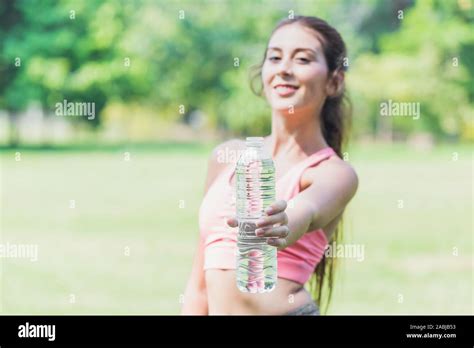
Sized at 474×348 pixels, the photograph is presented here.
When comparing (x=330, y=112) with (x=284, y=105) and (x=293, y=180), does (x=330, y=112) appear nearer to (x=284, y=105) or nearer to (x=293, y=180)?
(x=284, y=105)

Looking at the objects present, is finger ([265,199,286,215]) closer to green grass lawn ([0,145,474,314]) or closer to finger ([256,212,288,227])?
finger ([256,212,288,227])

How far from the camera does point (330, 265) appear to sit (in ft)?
9.45

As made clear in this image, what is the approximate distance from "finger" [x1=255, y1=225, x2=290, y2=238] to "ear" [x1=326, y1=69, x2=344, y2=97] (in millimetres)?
662

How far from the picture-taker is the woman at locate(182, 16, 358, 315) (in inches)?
95.0

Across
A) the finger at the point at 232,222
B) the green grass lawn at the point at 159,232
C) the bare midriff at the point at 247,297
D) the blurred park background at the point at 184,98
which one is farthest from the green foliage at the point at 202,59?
the finger at the point at 232,222

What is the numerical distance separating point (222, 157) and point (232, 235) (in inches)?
12.2

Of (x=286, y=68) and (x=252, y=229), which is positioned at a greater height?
(x=286, y=68)

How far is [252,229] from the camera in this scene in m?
2.26

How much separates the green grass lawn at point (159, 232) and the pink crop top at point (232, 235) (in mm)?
2062

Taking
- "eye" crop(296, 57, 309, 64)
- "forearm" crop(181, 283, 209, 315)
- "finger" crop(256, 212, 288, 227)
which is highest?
"eye" crop(296, 57, 309, 64)

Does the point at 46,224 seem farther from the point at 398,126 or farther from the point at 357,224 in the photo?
the point at 398,126

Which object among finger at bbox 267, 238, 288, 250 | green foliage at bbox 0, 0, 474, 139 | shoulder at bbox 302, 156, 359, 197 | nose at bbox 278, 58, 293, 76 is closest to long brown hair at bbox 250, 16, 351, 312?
nose at bbox 278, 58, 293, 76
